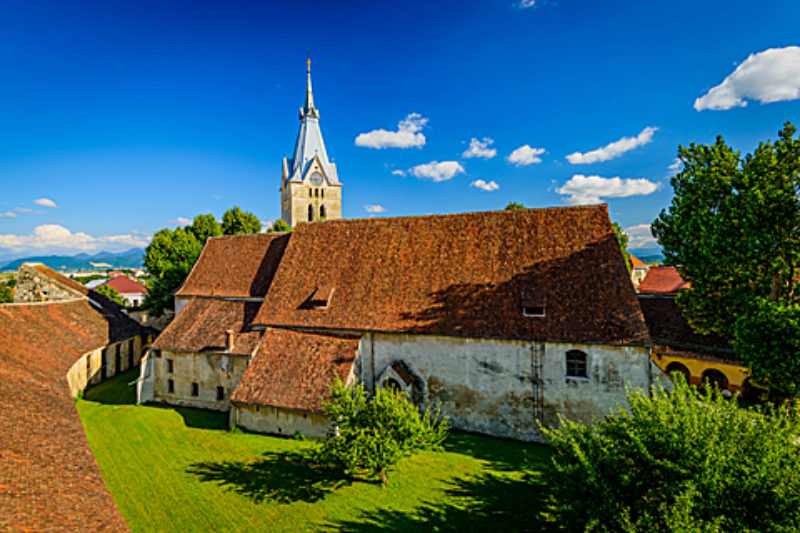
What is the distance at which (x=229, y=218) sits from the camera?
50.4 m

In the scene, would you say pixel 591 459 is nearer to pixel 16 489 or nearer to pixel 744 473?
pixel 744 473

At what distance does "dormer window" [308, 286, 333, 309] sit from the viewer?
2378 cm

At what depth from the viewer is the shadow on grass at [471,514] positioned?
13.1 meters

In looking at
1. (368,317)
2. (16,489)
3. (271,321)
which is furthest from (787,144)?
(16,489)

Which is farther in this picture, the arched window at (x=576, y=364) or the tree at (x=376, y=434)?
the arched window at (x=576, y=364)

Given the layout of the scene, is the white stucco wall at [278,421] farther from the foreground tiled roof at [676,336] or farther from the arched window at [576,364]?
the foreground tiled roof at [676,336]

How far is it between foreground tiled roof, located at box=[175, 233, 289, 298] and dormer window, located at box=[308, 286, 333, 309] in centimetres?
621

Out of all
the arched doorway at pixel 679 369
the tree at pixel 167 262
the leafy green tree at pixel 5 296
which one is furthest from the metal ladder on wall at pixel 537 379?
the leafy green tree at pixel 5 296

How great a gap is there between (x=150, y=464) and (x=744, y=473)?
21695 millimetres

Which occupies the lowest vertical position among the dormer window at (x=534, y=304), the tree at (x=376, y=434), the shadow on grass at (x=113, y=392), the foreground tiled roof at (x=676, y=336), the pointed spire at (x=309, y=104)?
the shadow on grass at (x=113, y=392)

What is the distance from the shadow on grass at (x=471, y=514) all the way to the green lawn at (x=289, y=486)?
0.04 m

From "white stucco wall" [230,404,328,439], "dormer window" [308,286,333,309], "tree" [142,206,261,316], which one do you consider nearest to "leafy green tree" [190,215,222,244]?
"tree" [142,206,261,316]

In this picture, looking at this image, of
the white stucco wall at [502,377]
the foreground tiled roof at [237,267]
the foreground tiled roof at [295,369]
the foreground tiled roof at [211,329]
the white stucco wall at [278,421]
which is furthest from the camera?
the foreground tiled roof at [237,267]

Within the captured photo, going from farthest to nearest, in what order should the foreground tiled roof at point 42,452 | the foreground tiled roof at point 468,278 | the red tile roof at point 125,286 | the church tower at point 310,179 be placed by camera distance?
the red tile roof at point 125,286 → the church tower at point 310,179 → the foreground tiled roof at point 468,278 → the foreground tiled roof at point 42,452
